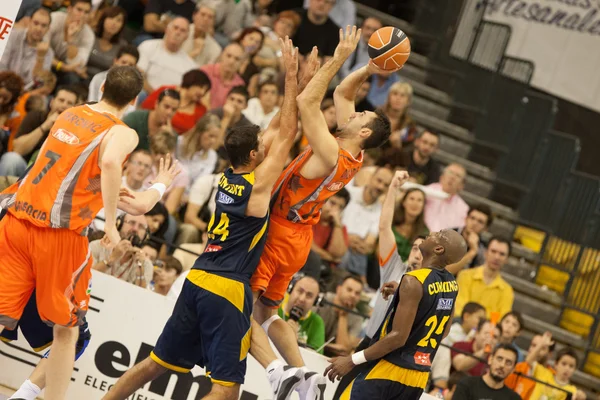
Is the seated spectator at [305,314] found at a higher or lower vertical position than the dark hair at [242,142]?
lower

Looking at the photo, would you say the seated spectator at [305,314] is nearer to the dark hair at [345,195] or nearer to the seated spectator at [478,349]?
the seated spectator at [478,349]

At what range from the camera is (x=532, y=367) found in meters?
10.9

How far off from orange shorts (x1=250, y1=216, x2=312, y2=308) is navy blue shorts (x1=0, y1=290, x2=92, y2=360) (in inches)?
48.5

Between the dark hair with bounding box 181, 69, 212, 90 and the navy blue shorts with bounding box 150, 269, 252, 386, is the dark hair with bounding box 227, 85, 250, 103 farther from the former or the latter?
the navy blue shorts with bounding box 150, 269, 252, 386

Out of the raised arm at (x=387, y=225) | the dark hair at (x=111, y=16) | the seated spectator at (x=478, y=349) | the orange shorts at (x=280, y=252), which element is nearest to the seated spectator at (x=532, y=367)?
the seated spectator at (x=478, y=349)

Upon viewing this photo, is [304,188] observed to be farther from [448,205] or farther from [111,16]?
[111,16]

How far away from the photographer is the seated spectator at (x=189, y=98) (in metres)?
11.6

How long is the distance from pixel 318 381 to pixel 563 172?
8.51 metres

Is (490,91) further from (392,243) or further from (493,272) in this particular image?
(392,243)

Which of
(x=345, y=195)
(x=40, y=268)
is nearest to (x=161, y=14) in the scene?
(x=345, y=195)

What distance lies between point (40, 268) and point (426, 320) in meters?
2.52

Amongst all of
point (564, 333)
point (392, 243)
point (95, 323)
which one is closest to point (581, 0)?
point (564, 333)

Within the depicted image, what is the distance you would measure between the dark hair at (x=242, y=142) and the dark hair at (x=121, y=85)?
68 cm

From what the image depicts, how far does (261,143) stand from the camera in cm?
680
